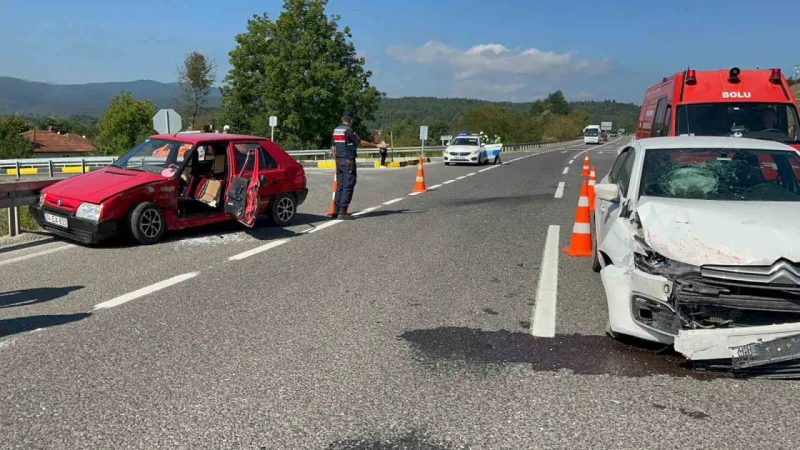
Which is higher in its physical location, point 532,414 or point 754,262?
point 754,262

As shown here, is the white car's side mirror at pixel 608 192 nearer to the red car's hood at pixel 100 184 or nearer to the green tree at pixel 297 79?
the red car's hood at pixel 100 184

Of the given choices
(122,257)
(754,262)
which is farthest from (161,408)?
(122,257)

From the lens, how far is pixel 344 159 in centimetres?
1115

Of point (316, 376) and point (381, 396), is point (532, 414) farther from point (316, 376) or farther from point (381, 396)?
point (316, 376)

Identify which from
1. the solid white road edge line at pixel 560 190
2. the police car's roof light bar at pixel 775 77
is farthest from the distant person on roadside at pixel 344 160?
the police car's roof light bar at pixel 775 77

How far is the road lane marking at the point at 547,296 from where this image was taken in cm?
509

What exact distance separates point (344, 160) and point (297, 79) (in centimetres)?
5282

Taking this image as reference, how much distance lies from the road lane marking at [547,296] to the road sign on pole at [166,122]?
54.2 ft

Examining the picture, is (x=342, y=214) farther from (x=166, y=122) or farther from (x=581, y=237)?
(x=166, y=122)

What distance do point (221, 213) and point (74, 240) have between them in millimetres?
1995

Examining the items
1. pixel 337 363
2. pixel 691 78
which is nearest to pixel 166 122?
pixel 691 78

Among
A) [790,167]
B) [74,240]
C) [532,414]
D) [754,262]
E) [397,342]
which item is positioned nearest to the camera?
[532,414]

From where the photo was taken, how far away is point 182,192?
365 inches

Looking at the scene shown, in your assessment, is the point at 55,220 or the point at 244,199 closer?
the point at 55,220
